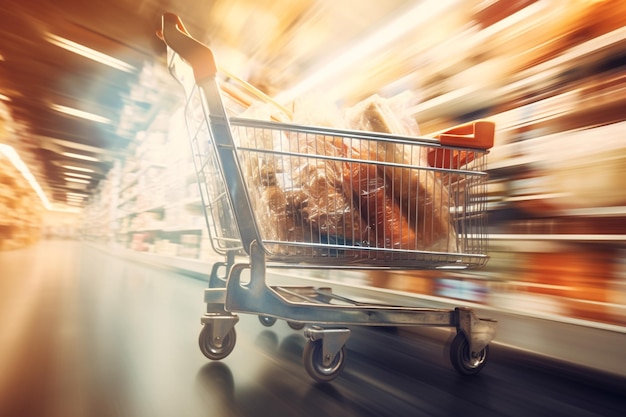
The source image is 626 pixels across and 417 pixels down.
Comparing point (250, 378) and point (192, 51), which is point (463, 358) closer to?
point (250, 378)

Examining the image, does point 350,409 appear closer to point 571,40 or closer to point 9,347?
point 9,347

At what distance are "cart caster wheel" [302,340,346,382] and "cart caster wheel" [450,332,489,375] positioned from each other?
0.39 m

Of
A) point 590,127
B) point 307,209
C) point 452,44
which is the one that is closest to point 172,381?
point 307,209

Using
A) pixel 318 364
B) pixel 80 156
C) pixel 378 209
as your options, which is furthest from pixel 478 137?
pixel 80 156

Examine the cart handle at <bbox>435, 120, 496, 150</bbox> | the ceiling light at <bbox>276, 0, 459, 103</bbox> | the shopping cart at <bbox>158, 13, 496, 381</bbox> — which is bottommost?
the shopping cart at <bbox>158, 13, 496, 381</bbox>

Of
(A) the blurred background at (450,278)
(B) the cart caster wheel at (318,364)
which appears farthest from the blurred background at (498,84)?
(B) the cart caster wheel at (318,364)

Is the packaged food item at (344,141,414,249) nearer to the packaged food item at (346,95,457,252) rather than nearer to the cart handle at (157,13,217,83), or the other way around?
the packaged food item at (346,95,457,252)

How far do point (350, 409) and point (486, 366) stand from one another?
27.1 inches

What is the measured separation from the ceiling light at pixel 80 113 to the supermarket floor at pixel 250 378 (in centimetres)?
877

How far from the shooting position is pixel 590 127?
1296mm

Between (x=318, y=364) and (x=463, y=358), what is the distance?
49 cm

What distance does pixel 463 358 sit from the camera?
1.25m

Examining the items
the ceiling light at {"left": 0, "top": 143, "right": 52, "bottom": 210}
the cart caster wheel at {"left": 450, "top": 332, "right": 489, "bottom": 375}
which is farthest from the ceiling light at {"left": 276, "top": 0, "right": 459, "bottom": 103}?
the ceiling light at {"left": 0, "top": 143, "right": 52, "bottom": 210}

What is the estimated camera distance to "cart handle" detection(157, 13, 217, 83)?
40.5 inches
